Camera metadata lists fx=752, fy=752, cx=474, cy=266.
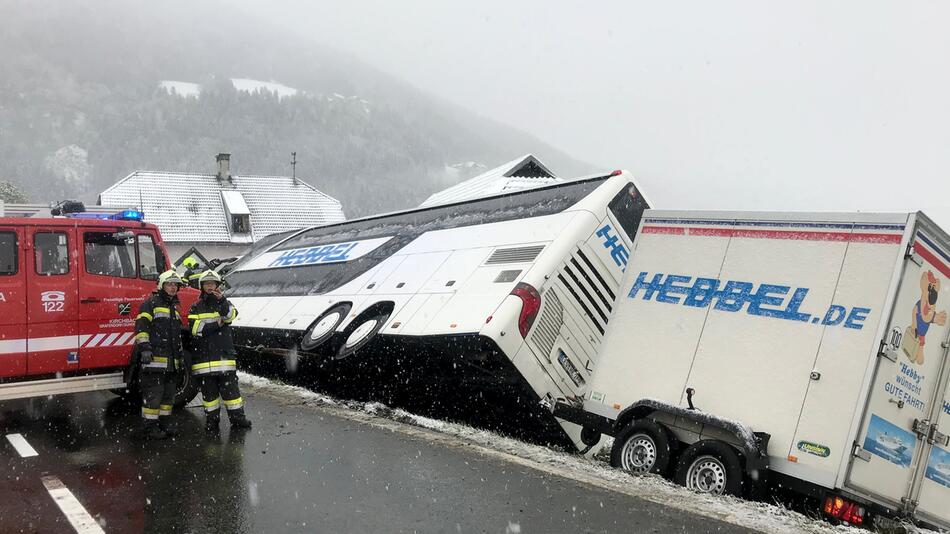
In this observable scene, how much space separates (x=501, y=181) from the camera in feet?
84.0

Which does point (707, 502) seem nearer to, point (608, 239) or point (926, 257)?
point (926, 257)

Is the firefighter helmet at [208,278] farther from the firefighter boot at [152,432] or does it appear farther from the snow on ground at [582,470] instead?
the snow on ground at [582,470]

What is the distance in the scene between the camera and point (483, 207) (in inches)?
484

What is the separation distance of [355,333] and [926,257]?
23.7 feet

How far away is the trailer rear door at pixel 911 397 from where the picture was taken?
6020mm

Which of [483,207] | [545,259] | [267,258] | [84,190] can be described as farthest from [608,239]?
[84,190]

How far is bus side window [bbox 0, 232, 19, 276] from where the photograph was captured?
8102mm

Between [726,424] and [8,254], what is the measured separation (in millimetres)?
7566

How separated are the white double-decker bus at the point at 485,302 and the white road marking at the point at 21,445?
4.11m

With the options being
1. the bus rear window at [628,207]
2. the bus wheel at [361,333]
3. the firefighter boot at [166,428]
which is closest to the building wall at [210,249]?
the bus wheel at [361,333]

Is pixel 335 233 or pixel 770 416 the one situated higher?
pixel 335 233

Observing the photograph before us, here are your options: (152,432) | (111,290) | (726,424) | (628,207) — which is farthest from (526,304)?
(111,290)

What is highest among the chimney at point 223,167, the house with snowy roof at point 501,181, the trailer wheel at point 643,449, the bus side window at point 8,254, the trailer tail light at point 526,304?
the chimney at point 223,167

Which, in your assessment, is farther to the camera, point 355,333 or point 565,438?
point 355,333
